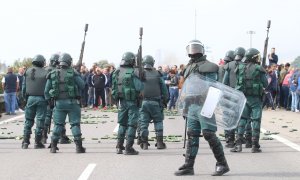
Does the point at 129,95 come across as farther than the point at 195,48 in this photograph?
Yes

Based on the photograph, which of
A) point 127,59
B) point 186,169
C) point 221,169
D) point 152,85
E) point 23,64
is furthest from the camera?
point 23,64

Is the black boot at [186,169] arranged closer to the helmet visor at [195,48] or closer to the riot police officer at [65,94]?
the helmet visor at [195,48]

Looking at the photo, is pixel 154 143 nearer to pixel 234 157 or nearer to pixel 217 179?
pixel 234 157

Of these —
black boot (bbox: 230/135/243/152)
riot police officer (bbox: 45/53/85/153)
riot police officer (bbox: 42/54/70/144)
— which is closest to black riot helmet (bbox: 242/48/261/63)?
black boot (bbox: 230/135/243/152)

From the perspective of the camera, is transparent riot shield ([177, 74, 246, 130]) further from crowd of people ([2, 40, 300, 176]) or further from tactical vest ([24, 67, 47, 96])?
tactical vest ([24, 67, 47, 96])

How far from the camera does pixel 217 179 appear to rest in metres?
9.68

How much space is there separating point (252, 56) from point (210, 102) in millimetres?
3747

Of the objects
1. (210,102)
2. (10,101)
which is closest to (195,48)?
(210,102)

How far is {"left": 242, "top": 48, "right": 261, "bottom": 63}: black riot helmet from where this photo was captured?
1349cm

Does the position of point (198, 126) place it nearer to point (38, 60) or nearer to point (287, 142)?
point (38, 60)

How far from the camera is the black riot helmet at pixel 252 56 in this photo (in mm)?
13492

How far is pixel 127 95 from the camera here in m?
13.1

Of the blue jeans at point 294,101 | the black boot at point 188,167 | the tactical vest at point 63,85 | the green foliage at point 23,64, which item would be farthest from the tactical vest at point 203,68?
the green foliage at point 23,64

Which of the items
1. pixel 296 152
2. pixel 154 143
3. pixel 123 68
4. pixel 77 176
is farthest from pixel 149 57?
pixel 77 176
